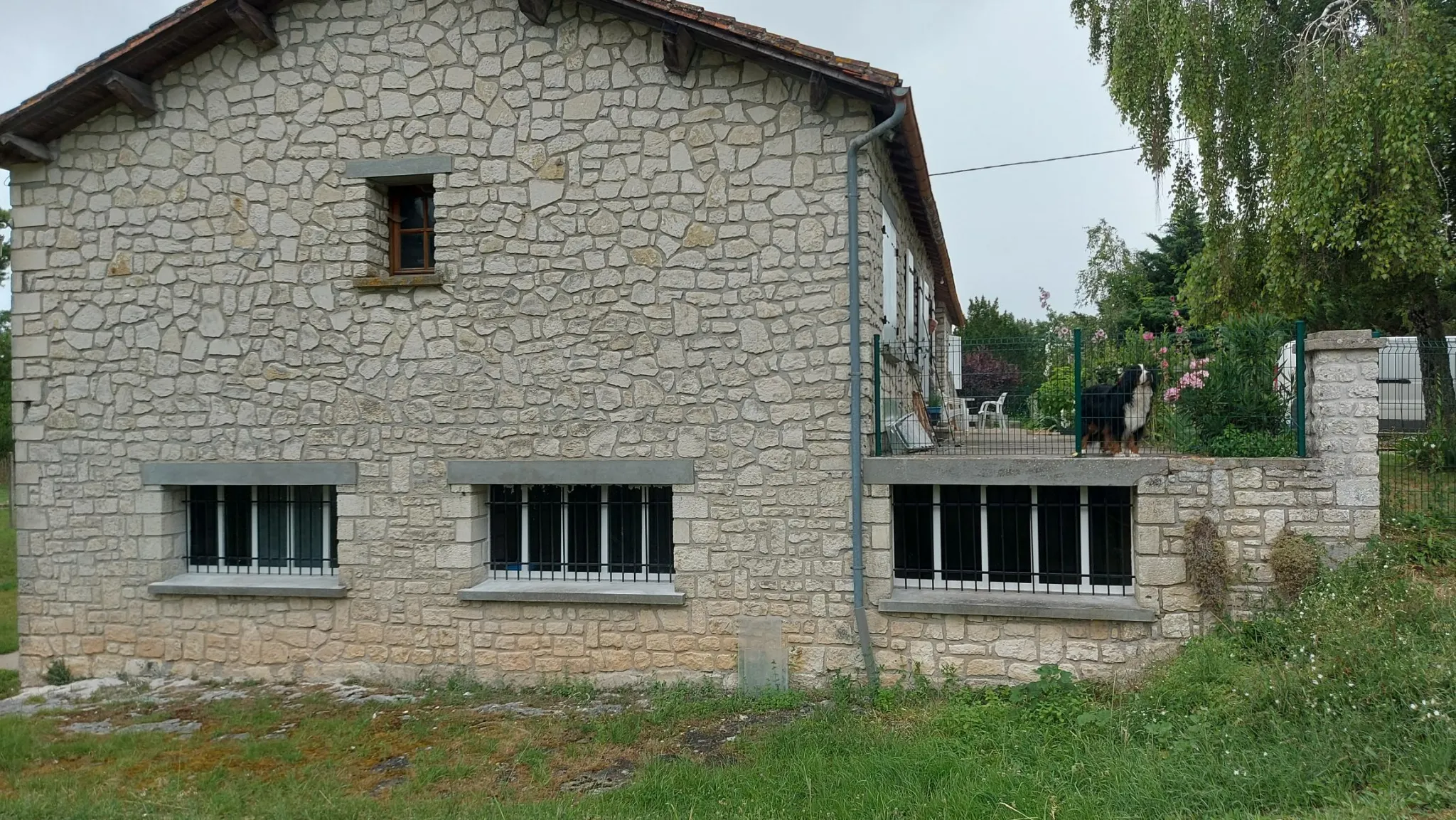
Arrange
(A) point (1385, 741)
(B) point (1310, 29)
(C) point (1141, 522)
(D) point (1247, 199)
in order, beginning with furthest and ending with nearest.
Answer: (D) point (1247, 199) < (B) point (1310, 29) < (C) point (1141, 522) < (A) point (1385, 741)

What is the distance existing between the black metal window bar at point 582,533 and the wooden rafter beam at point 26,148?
16.9 feet

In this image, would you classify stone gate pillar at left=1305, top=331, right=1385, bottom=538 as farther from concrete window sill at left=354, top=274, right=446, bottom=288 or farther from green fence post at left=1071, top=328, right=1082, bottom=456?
concrete window sill at left=354, top=274, right=446, bottom=288

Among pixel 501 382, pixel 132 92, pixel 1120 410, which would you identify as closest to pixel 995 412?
pixel 1120 410

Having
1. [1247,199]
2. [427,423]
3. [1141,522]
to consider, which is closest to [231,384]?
[427,423]

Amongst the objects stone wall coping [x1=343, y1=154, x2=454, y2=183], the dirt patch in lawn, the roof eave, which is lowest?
the dirt patch in lawn

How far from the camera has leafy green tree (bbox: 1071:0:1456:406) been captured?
9250 millimetres

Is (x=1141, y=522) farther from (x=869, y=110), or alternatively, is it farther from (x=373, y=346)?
(x=373, y=346)

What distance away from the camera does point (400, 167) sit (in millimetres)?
7836

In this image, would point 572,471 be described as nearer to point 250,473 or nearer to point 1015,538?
point 250,473

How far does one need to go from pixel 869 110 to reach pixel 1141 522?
3.77 m

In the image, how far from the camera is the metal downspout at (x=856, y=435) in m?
7.10

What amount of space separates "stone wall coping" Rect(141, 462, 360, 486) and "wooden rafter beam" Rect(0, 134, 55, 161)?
117 inches

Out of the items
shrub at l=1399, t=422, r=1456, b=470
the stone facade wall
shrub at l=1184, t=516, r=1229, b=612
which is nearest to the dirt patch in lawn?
the stone facade wall

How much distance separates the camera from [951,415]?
9500mm
